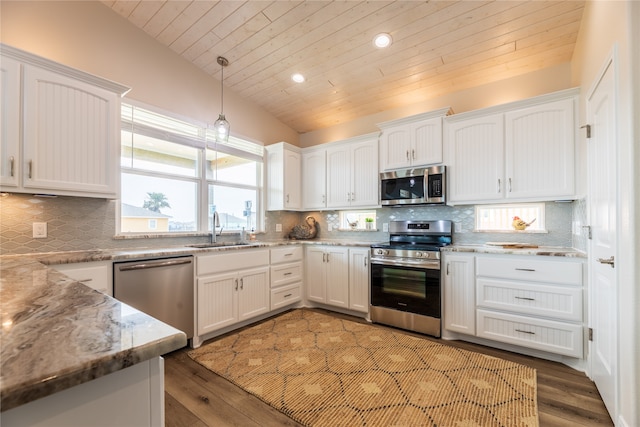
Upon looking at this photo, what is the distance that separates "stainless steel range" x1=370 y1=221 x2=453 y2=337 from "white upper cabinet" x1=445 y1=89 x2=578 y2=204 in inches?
22.8

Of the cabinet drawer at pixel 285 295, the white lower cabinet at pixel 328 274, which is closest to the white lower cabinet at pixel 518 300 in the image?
the white lower cabinet at pixel 328 274

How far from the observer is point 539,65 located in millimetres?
2902

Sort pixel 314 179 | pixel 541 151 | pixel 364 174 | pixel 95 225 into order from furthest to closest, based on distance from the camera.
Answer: pixel 314 179 < pixel 364 174 < pixel 541 151 < pixel 95 225

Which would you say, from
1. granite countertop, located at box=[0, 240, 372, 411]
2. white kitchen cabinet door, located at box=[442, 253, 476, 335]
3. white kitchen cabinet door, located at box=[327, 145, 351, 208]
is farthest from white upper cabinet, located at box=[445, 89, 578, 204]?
granite countertop, located at box=[0, 240, 372, 411]

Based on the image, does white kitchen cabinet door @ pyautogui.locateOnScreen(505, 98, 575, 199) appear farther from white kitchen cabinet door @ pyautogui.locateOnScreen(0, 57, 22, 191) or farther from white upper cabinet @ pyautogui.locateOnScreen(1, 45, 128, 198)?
white kitchen cabinet door @ pyautogui.locateOnScreen(0, 57, 22, 191)

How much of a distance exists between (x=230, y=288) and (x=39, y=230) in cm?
164

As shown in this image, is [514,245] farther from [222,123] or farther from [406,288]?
[222,123]

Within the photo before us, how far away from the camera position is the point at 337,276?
144 inches

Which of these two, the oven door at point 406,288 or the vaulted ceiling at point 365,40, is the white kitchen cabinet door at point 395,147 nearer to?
the vaulted ceiling at point 365,40

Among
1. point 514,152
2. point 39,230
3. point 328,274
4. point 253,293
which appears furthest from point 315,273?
point 39,230

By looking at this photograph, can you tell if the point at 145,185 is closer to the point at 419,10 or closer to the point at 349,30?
the point at 349,30

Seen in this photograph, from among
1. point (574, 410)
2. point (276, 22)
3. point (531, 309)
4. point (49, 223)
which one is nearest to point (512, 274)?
point (531, 309)

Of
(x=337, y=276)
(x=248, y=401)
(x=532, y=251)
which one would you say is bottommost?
(x=248, y=401)

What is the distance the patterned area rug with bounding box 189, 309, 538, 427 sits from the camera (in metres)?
1.72
